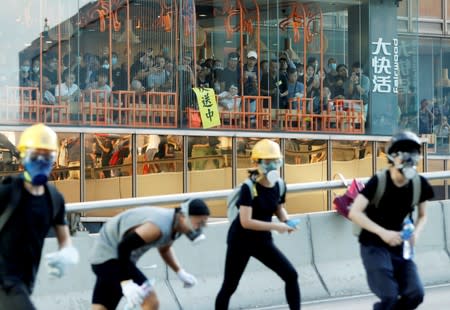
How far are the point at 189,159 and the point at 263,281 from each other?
14.2 metres

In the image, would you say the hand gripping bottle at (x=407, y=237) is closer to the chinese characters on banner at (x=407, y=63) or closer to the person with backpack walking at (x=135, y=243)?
the person with backpack walking at (x=135, y=243)

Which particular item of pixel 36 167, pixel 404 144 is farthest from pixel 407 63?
pixel 36 167

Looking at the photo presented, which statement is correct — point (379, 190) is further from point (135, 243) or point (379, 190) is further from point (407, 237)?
point (135, 243)

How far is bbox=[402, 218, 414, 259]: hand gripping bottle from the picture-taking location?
9500 millimetres

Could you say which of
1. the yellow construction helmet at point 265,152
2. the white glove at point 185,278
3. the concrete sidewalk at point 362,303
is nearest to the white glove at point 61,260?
the white glove at point 185,278

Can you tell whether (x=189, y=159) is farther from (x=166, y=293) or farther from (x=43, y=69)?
(x=166, y=293)

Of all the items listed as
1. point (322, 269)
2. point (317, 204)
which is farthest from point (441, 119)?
point (322, 269)

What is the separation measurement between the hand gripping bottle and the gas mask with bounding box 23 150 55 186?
9.23 feet

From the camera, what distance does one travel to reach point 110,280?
9.31 metres

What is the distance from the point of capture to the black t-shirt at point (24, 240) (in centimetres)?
812

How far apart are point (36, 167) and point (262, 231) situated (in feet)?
11.2

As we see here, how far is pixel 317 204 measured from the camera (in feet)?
88.5

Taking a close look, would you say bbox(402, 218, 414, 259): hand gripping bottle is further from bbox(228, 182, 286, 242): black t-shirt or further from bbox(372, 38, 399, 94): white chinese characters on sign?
bbox(372, 38, 399, 94): white chinese characters on sign

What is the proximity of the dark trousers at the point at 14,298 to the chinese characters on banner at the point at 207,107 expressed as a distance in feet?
64.5
